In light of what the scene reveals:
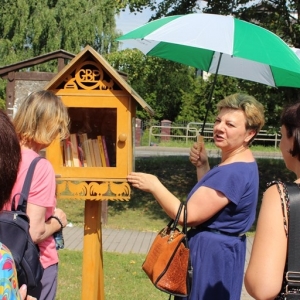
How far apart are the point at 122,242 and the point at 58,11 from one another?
19.6 meters

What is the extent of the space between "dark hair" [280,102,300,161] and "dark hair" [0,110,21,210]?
105 centimetres

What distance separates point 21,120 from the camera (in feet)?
8.87

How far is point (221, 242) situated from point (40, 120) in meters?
1.15

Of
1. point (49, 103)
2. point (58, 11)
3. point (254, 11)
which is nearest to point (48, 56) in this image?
point (49, 103)

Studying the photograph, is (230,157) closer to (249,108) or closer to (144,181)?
(249,108)

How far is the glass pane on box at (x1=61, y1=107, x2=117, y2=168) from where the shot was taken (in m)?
3.46

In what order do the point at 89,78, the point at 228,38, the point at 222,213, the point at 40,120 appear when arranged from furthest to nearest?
the point at 89,78 < the point at 228,38 < the point at 222,213 < the point at 40,120

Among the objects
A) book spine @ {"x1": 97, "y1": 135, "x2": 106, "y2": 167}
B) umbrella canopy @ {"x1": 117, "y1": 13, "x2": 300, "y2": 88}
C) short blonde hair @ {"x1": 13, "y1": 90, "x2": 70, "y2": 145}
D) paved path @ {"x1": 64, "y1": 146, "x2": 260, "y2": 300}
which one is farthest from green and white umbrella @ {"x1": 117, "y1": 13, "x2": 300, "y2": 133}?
paved path @ {"x1": 64, "y1": 146, "x2": 260, "y2": 300}

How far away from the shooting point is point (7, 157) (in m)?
1.69

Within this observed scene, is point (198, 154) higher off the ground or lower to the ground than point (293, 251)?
higher

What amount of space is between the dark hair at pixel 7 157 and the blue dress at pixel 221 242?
52.4 inches

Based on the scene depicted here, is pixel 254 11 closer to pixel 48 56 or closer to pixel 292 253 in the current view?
pixel 48 56

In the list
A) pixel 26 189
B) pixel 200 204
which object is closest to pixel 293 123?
pixel 200 204

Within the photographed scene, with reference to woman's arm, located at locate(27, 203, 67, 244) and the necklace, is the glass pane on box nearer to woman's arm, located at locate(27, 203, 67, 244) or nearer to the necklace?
the necklace
